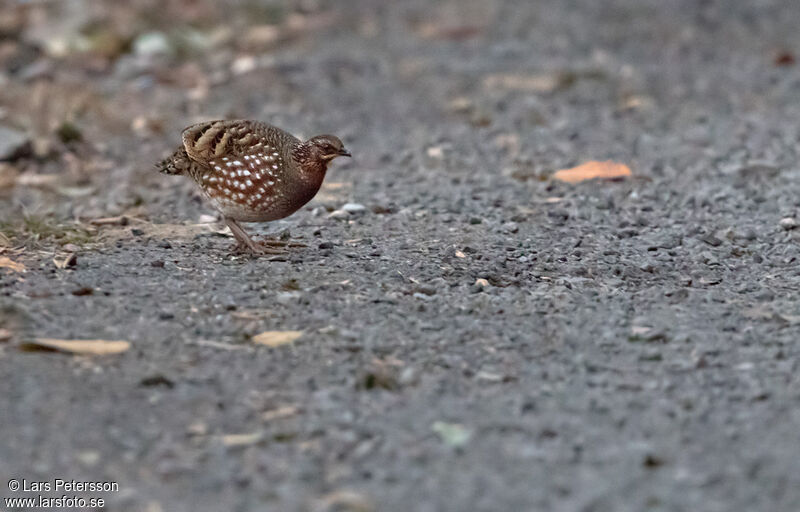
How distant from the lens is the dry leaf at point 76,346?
425 cm

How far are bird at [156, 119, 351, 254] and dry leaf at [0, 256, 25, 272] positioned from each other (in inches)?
41.1

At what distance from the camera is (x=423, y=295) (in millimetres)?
5062

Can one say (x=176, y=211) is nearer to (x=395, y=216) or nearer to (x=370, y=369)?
(x=395, y=216)

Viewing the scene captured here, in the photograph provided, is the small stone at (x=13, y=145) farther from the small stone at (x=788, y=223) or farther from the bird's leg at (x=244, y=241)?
the small stone at (x=788, y=223)

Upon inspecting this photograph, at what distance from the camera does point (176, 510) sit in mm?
3322

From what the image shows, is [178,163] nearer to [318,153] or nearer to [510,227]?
[318,153]

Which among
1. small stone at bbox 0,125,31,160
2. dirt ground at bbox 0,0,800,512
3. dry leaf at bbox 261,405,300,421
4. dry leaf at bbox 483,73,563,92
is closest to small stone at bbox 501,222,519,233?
dirt ground at bbox 0,0,800,512

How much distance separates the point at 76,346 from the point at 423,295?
5.29 ft

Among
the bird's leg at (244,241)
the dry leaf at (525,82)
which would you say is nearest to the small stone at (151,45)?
the dry leaf at (525,82)

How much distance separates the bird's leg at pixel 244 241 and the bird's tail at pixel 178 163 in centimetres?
41

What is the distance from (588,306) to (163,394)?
2.02 m

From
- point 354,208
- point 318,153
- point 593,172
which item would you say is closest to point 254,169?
point 318,153

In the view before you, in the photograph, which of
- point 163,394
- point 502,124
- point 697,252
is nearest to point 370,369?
point 163,394

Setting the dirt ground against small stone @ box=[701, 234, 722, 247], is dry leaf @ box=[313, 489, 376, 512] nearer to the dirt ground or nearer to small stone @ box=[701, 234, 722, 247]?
the dirt ground
